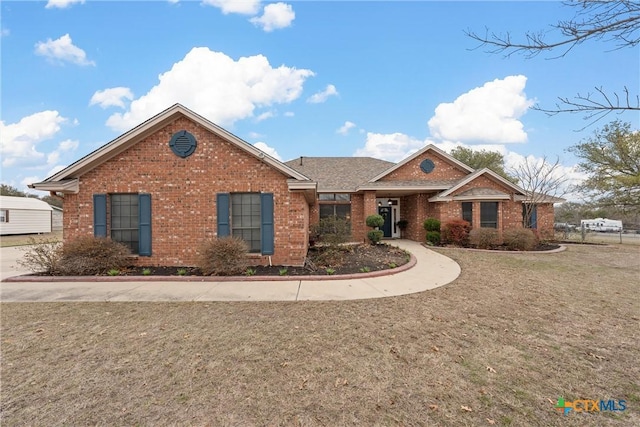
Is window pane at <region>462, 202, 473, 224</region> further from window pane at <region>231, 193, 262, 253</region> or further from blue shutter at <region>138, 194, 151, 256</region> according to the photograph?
blue shutter at <region>138, 194, 151, 256</region>

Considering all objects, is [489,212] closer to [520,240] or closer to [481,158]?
[520,240]

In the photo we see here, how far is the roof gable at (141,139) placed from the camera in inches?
338

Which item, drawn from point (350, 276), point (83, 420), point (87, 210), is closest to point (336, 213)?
point (350, 276)

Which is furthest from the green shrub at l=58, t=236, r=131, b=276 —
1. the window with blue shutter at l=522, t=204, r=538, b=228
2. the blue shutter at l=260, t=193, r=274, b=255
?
the window with blue shutter at l=522, t=204, r=538, b=228

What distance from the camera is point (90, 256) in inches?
320

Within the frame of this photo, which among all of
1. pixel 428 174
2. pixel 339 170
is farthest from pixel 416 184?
pixel 339 170

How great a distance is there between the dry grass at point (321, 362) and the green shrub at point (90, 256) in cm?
239

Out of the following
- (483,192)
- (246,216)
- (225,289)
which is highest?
(483,192)

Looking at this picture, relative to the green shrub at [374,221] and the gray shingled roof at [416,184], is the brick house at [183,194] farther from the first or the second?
the gray shingled roof at [416,184]

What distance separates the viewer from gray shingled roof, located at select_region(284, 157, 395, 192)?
17.5m

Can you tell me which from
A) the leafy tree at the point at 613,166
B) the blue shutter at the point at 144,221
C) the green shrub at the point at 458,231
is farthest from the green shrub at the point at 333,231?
the leafy tree at the point at 613,166

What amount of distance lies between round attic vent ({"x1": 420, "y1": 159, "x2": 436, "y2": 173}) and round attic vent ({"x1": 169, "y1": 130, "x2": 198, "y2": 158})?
43.8 feet

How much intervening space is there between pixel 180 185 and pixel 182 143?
1348 mm

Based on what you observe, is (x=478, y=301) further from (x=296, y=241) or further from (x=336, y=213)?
(x=336, y=213)
